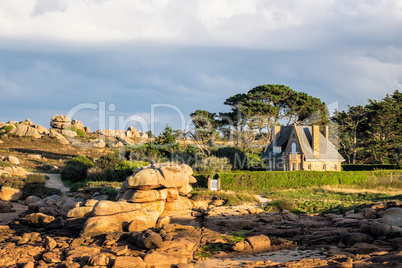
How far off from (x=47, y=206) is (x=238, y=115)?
2872cm

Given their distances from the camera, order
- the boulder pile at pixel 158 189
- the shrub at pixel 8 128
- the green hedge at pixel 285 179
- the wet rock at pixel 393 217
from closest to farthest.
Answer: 1. the wet rock at pixel 393 217
2. the boulder pile at pixel 158 189
3. the green hedge at pixel 285 179
4. the shrub at pixel 8 128

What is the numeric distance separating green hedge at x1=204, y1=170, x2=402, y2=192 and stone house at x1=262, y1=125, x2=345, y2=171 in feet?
16.5

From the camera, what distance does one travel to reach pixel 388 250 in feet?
47.1

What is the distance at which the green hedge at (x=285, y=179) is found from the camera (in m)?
31.8

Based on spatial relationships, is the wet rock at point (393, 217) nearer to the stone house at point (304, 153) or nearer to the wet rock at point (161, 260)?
the wet rock at point (161, 260)

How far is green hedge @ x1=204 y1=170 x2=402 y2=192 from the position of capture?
31844 millimetres

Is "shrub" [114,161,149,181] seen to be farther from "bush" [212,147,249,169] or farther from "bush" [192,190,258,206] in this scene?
"bush" [212,147,249,169]

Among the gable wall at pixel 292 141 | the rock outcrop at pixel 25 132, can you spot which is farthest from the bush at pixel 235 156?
the rock outcrop at pixel 25 132

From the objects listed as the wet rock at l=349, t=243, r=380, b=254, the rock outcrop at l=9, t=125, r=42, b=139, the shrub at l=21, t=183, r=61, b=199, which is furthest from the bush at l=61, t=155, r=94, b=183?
the rock outcrop at l=9, t=125, r=42, b=139

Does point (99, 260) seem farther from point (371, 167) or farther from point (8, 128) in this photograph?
point (8, 128)

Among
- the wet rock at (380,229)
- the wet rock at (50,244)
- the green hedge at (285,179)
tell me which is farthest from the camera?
the green hedge at (285,179)

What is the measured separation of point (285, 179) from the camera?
34.1m

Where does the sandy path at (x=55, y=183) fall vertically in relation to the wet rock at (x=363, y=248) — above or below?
above

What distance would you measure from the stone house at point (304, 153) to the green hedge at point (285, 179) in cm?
502
